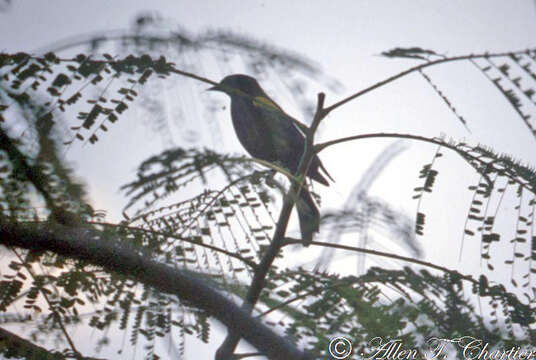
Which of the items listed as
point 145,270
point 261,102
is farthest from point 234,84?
point 145,270

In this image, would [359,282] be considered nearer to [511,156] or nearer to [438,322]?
[438,322]

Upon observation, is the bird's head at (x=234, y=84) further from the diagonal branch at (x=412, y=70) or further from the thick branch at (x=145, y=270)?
the thick branch at (x=145, y=270)

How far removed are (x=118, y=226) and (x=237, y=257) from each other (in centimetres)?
31

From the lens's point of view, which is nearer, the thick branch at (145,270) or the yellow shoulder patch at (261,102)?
the thick branch at (145,270)

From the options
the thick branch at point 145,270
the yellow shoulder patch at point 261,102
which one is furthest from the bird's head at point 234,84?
the thick branch at point 145,270

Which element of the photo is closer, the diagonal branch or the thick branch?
the thick branch

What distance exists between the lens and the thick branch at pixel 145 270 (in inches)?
23.5

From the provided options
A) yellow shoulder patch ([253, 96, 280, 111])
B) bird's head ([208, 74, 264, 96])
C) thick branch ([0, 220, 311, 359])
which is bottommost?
thick branch ([0, 220, 311, 359])

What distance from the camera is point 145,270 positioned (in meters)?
0.61

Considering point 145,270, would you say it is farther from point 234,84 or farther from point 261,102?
point 234,84

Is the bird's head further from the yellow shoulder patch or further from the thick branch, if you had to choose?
the thick branch

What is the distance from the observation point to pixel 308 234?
1.35 meters

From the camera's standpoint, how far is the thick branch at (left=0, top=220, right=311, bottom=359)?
60 cm

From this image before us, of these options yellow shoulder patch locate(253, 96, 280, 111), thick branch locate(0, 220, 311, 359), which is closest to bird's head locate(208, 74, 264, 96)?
yellow shoulder patch locate(253, 96, 280, 111)
